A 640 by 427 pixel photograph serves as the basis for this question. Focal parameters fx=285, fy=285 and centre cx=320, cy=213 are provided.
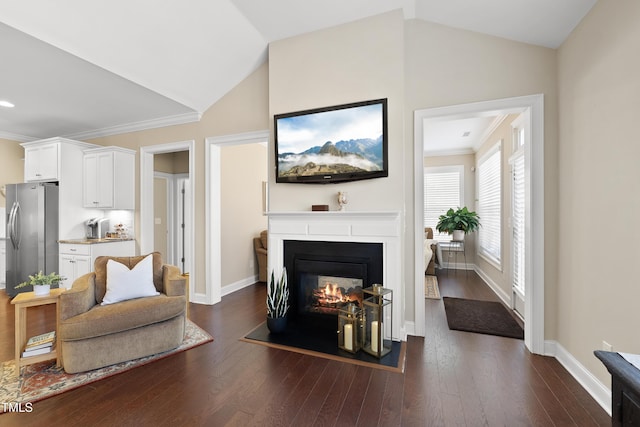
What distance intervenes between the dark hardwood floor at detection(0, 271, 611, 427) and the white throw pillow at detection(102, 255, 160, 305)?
2.10ft

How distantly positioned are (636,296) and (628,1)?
1689 millimetres

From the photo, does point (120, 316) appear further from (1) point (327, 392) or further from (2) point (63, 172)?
(2) point (63, 172)

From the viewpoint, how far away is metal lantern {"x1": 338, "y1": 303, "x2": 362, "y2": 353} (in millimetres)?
2541

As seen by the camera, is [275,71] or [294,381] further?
[275,71]

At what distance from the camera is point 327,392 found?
2008mm

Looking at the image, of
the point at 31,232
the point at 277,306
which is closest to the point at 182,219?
the point at 31,232

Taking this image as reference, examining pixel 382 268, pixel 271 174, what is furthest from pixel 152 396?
pixel 271 174

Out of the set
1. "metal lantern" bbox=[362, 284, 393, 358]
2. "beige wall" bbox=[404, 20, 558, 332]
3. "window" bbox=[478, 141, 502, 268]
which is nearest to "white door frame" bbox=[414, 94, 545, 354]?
"beige wall" bbox=[404, 20, 558, 332]

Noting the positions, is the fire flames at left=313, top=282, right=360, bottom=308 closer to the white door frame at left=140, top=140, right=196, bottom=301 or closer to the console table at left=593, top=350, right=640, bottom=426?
the console table at left=593, top=350, right=640, bottom=426

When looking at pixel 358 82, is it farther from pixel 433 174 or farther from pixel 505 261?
pixel 433 174

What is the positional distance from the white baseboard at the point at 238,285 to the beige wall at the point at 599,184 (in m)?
4.08

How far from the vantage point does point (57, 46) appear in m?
2.51

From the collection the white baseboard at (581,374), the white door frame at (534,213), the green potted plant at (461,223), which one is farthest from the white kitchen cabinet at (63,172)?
the green potted plant at (461,223)

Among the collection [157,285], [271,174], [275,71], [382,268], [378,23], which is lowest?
[157,285]
